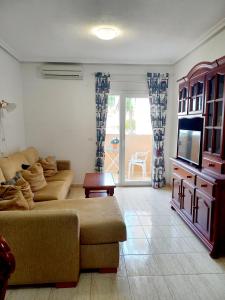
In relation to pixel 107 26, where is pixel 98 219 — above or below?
below

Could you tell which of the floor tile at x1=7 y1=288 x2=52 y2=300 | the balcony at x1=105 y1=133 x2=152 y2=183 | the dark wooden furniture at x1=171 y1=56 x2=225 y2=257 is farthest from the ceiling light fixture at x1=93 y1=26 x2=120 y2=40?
the floor tile at x1=7 y1=288 x2=52 y2=300

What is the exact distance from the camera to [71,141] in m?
4.73

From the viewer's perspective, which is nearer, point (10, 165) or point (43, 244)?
point (43, 244)

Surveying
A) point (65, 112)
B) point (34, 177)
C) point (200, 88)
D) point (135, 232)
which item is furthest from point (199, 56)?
point (34, 177)

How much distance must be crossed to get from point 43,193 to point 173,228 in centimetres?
178

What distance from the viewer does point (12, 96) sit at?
3.99 meters

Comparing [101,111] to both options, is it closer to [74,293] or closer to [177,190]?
[177,190]

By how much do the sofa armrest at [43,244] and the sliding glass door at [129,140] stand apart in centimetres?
310

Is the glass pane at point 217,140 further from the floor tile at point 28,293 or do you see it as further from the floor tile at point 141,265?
the floor tile at point 28,293

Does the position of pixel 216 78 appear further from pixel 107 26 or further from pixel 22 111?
pixel 22 111

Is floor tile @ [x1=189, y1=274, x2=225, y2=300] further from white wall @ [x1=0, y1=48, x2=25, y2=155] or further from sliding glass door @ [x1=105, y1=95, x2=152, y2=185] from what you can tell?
white wall @ [x1=0, y1=48, x2=25, y2=155]

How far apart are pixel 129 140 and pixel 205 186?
2.57 metres

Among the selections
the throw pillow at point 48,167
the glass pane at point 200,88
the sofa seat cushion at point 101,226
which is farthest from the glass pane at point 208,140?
the throw pillow at point 48,167

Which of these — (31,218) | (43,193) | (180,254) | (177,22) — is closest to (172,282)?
(180,254)
